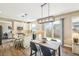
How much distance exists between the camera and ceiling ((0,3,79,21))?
245cm

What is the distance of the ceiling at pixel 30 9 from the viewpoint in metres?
2.45

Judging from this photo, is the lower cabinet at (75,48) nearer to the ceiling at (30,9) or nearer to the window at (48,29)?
the window at (48,29)

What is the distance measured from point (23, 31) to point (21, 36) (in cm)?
14

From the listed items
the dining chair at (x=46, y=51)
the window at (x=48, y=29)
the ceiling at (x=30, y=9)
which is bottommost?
the dining chair at (x=46, y=51)

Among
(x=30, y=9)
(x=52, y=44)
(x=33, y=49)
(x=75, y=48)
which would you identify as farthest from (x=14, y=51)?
(x=75, y=48)

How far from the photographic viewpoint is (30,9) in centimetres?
251

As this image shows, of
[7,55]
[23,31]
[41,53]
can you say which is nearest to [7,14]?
[23,31]

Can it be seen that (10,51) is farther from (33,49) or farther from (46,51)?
(46,51)

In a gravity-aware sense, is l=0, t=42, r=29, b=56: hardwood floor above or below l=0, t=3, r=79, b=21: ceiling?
below

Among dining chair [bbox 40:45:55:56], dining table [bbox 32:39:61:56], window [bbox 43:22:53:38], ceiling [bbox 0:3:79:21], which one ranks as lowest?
dining chair [bbox 40:45:55:56]

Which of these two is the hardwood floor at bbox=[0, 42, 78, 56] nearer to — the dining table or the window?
the dining table

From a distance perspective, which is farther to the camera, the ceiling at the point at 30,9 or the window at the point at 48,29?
the window at the point at 48,29

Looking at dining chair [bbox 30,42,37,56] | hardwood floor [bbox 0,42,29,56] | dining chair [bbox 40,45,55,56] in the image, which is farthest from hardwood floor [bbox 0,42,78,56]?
dining chair [bbox 40,45,55,56]

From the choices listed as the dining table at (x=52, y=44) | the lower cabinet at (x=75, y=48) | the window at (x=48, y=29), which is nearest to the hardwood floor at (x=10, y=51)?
the dining table at (x=52, y=44)
